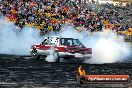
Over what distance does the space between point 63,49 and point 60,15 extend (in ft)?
70.0

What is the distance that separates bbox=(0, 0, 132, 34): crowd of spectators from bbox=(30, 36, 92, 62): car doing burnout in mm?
14463

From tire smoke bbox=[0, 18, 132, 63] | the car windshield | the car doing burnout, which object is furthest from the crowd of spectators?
the car windshield

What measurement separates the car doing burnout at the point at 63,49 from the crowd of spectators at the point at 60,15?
47.4ft

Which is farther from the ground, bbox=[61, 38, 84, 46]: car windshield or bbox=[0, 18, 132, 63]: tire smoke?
bbox=[61, 38, 84, 46]: car windshield

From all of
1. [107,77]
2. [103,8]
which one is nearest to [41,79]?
[107,77]

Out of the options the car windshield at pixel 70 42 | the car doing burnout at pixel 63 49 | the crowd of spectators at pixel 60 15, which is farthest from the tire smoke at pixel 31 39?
the car doing burnout at pixel 63 49

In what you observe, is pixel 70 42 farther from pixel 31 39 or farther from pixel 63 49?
pixel 31 39

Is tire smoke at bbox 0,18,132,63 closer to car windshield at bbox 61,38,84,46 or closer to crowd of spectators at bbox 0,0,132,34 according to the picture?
crowd of spectators at bbox 0,0,132,34

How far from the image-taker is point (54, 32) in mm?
39781

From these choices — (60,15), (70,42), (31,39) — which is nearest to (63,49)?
(70,42)

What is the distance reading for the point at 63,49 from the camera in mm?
21703

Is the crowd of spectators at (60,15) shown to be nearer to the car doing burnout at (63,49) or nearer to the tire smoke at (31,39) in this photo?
the tire smoke at (31,39)

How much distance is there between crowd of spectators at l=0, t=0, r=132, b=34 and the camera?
38.9 metres

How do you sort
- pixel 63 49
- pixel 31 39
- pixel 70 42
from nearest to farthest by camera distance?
pixel 63 49
pixel 70 42
pixel 31 39
